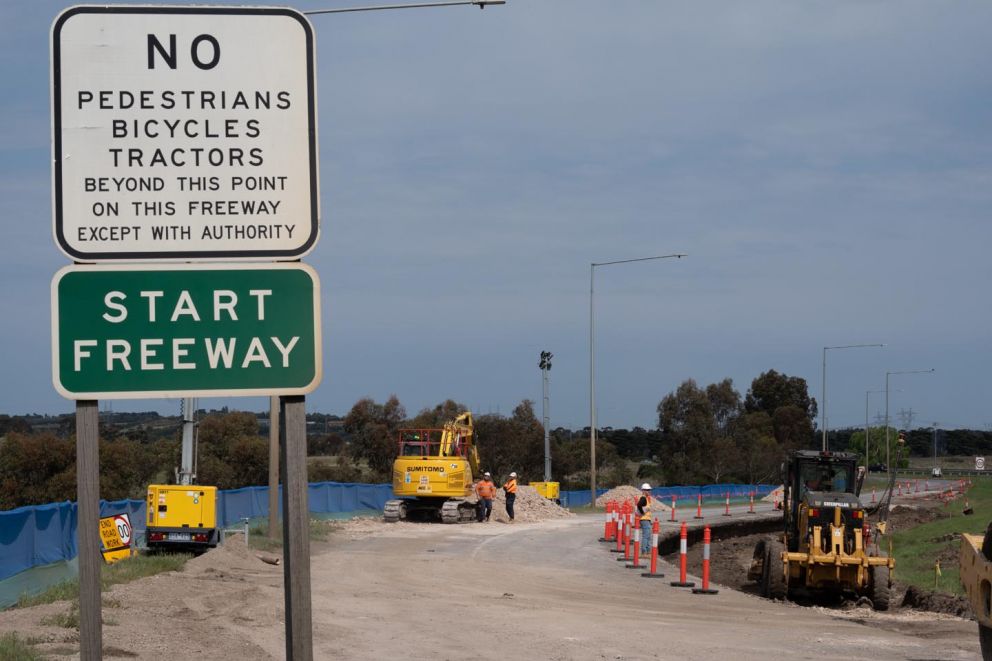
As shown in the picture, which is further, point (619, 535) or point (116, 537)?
point (619, 535)

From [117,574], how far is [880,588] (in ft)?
43.8

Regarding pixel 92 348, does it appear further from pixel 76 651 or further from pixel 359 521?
pixel 359 521

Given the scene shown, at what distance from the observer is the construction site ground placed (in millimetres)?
13516

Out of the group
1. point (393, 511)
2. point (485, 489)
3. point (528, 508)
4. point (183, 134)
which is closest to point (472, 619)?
point (183, 134)

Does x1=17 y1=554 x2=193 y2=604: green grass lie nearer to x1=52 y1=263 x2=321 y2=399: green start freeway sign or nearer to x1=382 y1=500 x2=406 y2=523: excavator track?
x1=52 y1=263 x2=321 y2=399: green start freeway sign

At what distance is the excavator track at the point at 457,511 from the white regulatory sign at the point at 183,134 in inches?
1374

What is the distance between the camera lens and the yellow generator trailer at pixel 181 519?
25.4 metres

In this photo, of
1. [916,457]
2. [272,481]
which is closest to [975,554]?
[272,481]

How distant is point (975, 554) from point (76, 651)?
29.5ft

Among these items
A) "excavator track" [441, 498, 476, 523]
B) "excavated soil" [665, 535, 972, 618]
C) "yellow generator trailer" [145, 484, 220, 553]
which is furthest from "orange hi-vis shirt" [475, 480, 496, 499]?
"yellow generator trailer" [145, 484, 220, 553]

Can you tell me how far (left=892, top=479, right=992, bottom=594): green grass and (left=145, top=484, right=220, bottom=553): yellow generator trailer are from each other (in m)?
15.1

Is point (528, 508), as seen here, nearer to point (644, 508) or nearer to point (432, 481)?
point (432, 481)

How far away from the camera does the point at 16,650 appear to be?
11117mm

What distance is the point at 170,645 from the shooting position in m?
12.9
